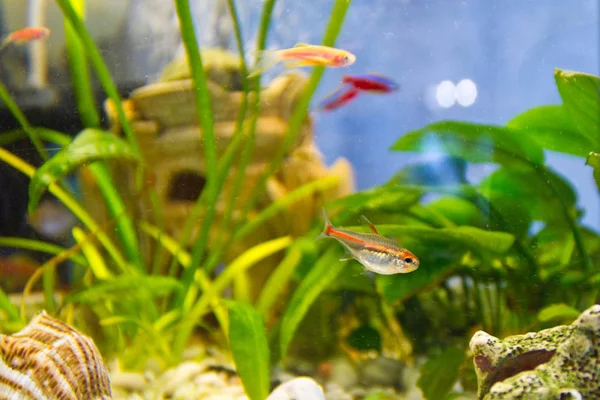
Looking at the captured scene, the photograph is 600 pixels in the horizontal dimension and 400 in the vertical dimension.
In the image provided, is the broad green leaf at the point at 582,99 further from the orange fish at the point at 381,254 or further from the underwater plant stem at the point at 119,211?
the underwater plant stem at the point at 119,211

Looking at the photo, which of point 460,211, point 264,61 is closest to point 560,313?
point 460,211

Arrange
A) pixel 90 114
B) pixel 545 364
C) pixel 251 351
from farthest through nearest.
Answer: pixel 90 114 < pixel 251 351 < pixel 545 364

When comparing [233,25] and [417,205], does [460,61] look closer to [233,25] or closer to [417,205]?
[417,205]

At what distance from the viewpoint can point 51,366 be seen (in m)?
1.45

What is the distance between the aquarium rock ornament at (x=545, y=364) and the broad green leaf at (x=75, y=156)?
161 centimetres

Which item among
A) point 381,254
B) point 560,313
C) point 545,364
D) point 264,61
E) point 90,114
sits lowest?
point 545,364

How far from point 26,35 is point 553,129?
2.56 metres

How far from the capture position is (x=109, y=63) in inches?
92.1

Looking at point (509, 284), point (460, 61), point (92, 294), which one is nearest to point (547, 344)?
point (509, 284)

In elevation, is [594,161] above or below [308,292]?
above

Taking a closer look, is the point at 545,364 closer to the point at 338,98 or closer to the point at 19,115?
the point at 338,98

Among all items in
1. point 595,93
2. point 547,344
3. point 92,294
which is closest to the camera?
point 547,344

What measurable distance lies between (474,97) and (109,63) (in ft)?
6.01

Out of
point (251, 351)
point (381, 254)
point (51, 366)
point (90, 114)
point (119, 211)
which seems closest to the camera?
point (51, 366)
